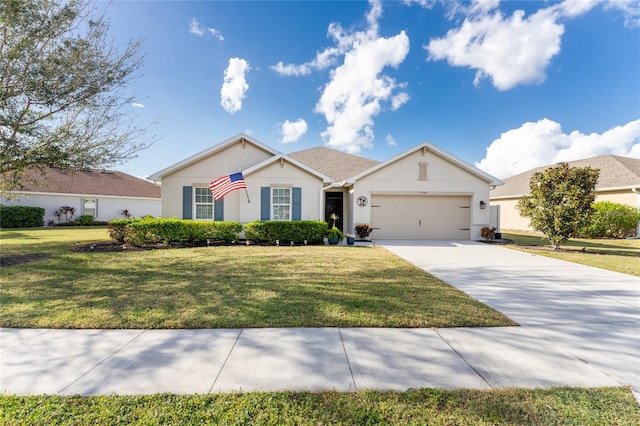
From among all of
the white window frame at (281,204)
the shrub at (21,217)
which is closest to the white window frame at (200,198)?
the white window frame at (281,204)

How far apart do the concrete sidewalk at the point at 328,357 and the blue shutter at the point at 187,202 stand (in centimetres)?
936

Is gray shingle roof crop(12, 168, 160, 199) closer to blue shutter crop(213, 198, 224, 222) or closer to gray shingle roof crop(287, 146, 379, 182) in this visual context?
blue shutter crop(213, 198, 224, 222)

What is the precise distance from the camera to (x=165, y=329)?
3531 mm

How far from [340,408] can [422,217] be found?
1307 centimetres

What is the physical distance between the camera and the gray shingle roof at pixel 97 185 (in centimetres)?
2134

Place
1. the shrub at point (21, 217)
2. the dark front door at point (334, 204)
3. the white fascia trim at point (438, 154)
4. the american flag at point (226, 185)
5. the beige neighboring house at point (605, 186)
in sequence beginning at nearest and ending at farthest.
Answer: the american flag at point (226, 185), the white fascia trim at point (438, 154), the beige neighboring house at point (605, 186), the dark front door at point (334, 204), the shrub at point (21, 217)

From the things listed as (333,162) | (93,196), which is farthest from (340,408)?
(93,196)

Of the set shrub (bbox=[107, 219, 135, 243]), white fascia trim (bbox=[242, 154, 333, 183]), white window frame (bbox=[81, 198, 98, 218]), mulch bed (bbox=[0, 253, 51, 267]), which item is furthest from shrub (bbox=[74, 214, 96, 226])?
white fascia trim (bbox=[242, 154, 333, 183])

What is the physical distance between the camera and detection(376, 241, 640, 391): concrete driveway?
120 inches

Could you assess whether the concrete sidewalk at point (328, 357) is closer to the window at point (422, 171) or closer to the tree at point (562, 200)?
the tree at point (562, 200)

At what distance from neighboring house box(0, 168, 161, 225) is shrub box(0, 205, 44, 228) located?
2.36 feet

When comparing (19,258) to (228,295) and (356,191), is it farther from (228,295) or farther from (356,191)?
(356,191)

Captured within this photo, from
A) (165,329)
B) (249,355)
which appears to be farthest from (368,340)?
(165,329)

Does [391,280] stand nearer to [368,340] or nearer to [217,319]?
[368,340]
